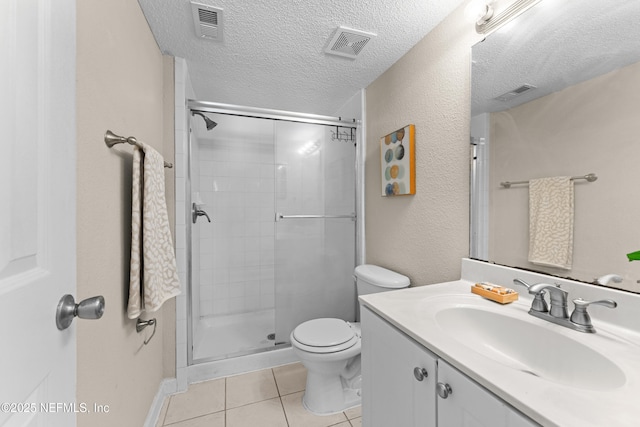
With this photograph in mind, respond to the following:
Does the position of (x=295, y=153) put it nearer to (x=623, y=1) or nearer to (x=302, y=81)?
(x=302, y=81)

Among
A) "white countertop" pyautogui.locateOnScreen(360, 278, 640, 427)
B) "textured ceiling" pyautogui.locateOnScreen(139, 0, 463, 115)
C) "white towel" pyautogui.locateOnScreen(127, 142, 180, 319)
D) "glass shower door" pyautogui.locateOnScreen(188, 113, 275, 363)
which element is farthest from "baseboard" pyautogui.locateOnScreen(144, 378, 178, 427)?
"textured ceiling" pyautogui.locateOnScreen(139, 0, 463, 115)

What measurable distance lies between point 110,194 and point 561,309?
5.24ft

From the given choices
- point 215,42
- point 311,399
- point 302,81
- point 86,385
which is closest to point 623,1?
point 302,81

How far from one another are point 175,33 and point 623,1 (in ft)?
6.16

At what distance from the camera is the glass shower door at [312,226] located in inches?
84.0

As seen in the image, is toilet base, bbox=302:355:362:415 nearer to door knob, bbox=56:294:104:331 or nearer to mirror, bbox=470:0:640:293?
mirror, bbox=470:0:640:293

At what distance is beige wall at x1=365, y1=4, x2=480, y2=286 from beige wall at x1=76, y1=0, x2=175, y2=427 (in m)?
1.46

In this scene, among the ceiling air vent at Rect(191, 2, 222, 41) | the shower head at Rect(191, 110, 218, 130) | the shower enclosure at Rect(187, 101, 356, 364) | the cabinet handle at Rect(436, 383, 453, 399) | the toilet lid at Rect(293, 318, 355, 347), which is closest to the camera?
the cabinet handle at Rect(436, 383, 453, 399)

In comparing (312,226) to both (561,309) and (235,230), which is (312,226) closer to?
(235,230)

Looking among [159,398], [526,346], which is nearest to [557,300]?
[526,346]

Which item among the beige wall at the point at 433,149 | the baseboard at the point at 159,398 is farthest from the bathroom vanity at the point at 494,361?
the baseboard at the point at 159,398

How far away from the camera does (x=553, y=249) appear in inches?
37.4

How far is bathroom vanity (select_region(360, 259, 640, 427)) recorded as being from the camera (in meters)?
0.50

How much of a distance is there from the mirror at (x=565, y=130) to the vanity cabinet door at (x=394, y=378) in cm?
62
